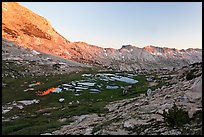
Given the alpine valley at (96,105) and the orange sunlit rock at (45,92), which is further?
the orange sunlit rock at (45,92)

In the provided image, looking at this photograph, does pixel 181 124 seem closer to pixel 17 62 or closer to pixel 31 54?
pixel 17 62

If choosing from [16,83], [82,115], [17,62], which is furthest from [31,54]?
[82,115]

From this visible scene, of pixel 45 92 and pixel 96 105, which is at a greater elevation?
pixel 96 105

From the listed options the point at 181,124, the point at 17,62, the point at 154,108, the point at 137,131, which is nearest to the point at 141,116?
the point at 154,108

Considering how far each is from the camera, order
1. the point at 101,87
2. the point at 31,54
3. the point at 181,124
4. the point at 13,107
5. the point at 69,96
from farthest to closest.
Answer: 1. the point at 31,54
2. the point at 101,87
3. the point at 69,96
4. the point at 13,107
5. the point at 181,124

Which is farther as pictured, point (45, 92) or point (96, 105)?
point (45, 92)

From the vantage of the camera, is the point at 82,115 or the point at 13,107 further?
the point at 13,107

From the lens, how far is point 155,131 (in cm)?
2155

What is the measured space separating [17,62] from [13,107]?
8704cm

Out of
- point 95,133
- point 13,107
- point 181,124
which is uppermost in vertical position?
point 181,124

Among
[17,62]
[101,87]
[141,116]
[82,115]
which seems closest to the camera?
[141,116]

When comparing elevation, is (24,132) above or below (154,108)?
below

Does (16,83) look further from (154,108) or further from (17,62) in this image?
(154,108)

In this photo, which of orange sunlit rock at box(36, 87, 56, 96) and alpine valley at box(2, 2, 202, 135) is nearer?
alpine valley at box(2, 2, 202, 135)
